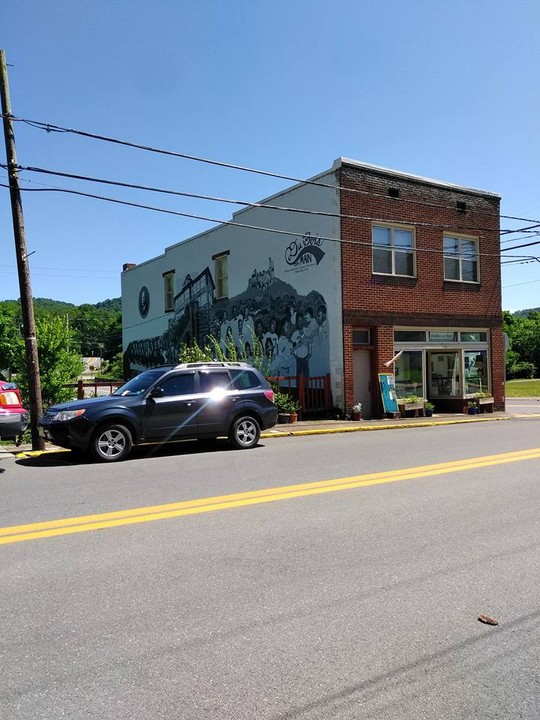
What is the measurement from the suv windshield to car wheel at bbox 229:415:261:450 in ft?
5.92

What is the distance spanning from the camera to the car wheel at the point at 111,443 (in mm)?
10305

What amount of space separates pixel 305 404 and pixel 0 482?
441 inches

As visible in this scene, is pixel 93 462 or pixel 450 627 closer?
pixel 450 627

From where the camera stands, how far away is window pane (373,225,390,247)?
19172 millimetres

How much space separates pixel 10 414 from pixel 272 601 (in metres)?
6.37

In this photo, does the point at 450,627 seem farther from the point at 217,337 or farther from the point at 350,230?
the point at 217,337

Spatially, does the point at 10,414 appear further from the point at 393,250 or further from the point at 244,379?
the point at 393,250

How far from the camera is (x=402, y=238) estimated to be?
781 inches

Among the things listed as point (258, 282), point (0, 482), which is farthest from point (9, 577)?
point (258, 282)

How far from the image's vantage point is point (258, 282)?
2208 centimetres

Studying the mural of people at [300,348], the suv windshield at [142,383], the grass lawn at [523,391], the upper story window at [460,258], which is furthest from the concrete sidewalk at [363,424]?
the grass lawn at [523,391]

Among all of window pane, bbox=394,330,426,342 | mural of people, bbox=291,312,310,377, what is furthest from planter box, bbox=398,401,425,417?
mural of people, bbox=291,312,310,377

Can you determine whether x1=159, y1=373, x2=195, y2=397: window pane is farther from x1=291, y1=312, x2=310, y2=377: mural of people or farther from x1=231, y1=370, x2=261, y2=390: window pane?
x1=291, y1=312, x2=310, y2=377: mural of people

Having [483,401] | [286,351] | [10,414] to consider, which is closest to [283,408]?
[286,351]
